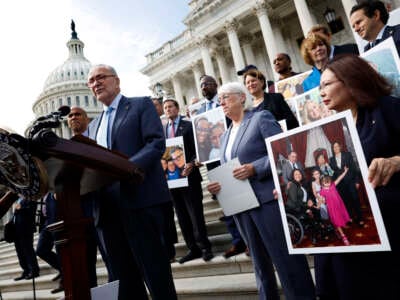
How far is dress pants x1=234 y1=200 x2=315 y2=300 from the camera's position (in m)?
2.08

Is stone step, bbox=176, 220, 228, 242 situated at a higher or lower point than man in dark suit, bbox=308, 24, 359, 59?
lower

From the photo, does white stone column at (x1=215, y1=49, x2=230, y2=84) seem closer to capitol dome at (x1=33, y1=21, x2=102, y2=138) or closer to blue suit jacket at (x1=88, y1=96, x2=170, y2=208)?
blue suit jacket at (x1=88, y1=96, x2=170, y2=208)

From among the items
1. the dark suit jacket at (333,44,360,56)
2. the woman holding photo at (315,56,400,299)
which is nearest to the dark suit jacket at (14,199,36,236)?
the woman holding photo at (315,56,400,299)

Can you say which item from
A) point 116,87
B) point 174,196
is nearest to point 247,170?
point 116,87

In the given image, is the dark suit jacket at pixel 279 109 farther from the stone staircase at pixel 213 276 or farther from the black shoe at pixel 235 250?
the stone staircase at pixel 213 276

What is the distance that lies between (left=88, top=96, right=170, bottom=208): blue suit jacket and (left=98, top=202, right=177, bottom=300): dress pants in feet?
0.32

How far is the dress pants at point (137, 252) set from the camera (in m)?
2.05

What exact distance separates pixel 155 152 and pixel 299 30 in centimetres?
2562

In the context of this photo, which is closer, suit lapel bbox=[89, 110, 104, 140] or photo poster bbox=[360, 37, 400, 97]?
photo poster bbox=[360, 37, 400, 97]

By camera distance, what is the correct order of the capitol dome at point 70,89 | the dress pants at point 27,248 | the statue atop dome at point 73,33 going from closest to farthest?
1. the dress pants at point 27,248
2. the capitol dome at point 70,89
3. the statue atop dome at point 73,33

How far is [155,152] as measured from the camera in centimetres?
213

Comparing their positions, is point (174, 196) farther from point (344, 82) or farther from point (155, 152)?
point (344, 82)

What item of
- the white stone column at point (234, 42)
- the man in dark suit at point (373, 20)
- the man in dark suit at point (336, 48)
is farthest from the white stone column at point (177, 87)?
the man in dark suit at point (373, 20)

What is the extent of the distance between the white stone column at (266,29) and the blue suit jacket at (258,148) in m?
19.6
